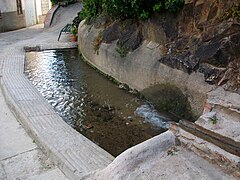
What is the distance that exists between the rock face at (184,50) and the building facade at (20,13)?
10.1 metres

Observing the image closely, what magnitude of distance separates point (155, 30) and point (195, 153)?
13.1ft

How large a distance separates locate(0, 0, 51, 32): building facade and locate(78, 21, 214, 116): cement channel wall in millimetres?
8387

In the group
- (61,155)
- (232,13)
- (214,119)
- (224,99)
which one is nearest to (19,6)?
(232,13)

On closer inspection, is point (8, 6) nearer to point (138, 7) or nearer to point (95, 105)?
point (138, 7)

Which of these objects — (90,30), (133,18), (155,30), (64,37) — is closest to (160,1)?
(155,30)

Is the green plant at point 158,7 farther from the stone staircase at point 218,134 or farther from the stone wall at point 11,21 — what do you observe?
the stone wall at point 11,21

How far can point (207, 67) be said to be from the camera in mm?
5102

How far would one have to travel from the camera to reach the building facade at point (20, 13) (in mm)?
15742

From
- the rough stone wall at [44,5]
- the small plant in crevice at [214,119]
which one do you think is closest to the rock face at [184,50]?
the small plant in crevice at [214,119]

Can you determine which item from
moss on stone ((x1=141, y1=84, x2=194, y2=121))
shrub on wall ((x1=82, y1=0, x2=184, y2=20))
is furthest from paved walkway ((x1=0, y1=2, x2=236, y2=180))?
shrub on wall ((x1=82, y1=0, x2=184, y2=20))

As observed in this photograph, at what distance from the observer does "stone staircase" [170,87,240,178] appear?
2930 mm

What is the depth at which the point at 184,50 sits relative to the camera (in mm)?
5695

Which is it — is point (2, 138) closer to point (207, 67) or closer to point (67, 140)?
point (67, 140)

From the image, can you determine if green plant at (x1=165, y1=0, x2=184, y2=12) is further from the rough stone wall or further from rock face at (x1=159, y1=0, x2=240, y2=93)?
the rough stone wall
